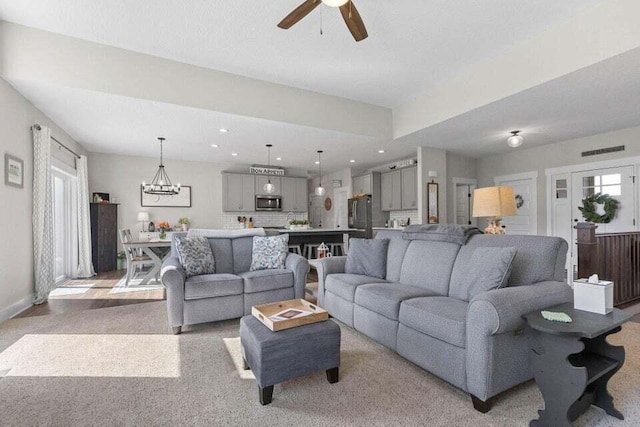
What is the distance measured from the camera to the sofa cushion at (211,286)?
9.92ft

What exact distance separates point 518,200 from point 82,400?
24.9 ft

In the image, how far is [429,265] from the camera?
9.15ft

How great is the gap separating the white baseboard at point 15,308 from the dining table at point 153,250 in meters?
1.28

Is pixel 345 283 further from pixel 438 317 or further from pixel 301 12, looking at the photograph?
pixel 301 12

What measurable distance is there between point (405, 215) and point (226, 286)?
556cm

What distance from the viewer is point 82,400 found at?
1.88 metres

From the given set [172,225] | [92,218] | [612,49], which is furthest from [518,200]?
[92,218]

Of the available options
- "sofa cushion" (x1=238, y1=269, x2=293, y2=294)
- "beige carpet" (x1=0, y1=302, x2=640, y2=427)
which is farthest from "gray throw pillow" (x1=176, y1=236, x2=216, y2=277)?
"beige carpet" (x1=0, y1=302, x2=640, y2=427)

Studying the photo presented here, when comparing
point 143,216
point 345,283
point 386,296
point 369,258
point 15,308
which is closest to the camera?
point 386,296

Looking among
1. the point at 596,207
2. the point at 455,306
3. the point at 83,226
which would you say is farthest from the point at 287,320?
the point at 596,207

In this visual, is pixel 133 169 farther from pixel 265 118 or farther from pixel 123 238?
pixel 265 118

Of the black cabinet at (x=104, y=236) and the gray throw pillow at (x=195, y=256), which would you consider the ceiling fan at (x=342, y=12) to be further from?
the black cabinet at (x=104, y=236)

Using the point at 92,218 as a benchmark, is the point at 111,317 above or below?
below

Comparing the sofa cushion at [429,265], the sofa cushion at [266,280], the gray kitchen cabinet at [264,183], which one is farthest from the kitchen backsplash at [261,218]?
the sofa cushion at [429,265]
